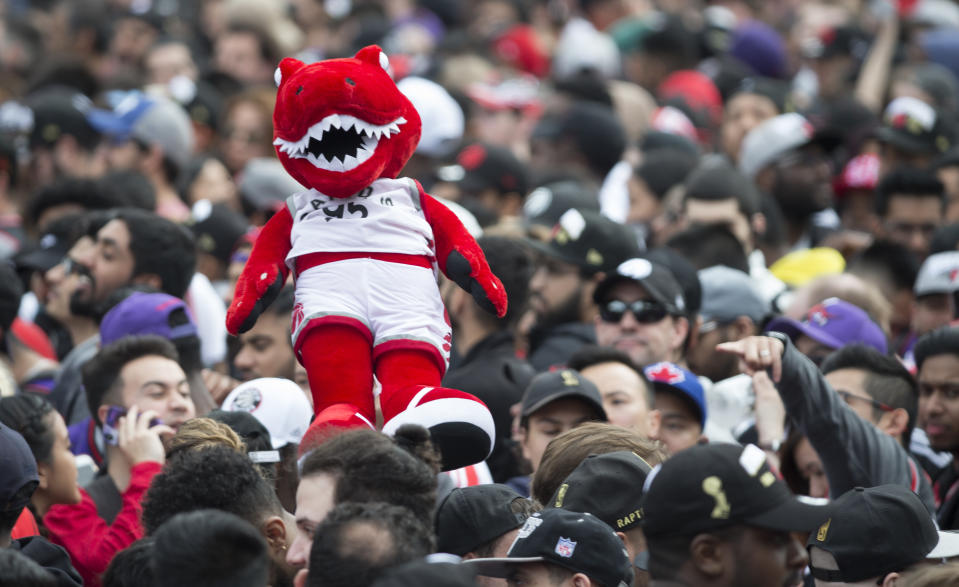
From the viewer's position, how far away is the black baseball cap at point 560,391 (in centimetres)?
550

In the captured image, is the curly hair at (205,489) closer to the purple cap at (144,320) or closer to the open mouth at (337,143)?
the open mouth at (337,143)

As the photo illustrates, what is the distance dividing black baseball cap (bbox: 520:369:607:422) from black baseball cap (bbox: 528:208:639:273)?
148cm

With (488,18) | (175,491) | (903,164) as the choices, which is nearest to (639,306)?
(175,491)

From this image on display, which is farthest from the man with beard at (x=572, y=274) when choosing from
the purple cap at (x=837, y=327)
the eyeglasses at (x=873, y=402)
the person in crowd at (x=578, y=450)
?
the person in crowd at (x=578, y=450)

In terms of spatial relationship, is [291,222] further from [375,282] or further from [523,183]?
[523,183]

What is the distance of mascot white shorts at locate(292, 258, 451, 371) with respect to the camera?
4.39 m

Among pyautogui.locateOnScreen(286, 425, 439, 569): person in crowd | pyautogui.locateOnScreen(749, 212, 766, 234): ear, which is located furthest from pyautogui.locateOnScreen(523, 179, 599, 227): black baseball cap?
pyautogui.locateOnScreen(286, 425, 439, 569): person in crowd

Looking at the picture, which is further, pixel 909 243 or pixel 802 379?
pixel 909 243

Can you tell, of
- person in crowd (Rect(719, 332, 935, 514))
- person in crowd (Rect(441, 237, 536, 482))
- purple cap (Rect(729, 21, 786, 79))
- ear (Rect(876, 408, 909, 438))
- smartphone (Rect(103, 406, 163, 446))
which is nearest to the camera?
person in crowd (Rect(719, 332, 935, 514))

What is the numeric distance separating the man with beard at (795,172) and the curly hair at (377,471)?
19.4 ft

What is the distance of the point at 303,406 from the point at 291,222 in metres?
1.03

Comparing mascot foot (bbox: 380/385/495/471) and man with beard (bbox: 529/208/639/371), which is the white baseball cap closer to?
mascot foot (bbox: 380/385/495/471)

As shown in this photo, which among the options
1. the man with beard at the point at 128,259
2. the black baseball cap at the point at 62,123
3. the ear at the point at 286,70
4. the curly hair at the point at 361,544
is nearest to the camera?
the curly hair at the point at 361,544

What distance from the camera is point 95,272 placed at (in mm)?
6941
